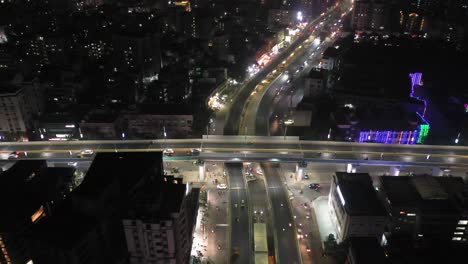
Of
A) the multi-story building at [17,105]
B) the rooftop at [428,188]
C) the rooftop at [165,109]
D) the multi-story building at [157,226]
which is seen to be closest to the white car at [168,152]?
the rooftop at [165,109]

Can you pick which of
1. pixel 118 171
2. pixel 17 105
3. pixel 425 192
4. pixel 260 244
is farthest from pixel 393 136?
pixel 17 105

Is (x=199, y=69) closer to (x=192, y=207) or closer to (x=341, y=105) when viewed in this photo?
(x=341, y=105)

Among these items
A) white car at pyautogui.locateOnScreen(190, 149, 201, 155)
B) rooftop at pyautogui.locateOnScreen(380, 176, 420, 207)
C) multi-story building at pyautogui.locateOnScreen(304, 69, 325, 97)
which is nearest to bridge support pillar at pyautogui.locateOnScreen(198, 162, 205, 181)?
white car at pyautogui.locateOnScreen(190, 149, 201, 155)

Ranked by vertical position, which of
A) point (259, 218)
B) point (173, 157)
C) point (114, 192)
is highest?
point (114, 192)

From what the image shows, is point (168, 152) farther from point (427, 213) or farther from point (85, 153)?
point (427, 213)

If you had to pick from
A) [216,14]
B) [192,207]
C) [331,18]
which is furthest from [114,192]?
[331,18]

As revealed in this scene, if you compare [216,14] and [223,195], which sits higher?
[216,14]

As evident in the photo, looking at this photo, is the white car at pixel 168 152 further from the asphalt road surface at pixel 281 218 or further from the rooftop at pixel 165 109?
the asphalt road surface at pixel 281 218
